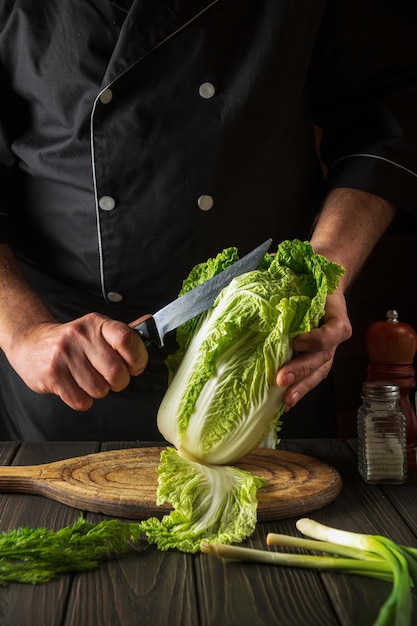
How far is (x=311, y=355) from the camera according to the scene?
1969 mm

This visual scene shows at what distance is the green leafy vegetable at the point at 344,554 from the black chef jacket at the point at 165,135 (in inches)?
36.9

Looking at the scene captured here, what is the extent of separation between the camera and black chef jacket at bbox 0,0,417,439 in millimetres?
2305

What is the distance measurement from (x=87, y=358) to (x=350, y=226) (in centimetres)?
82

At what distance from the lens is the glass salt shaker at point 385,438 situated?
1988 millimetres

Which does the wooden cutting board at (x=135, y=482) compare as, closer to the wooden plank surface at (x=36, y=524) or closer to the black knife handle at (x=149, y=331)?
the wooden plank surface at (x=36, y=524)

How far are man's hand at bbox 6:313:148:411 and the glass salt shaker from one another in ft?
1.68

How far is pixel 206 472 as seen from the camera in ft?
6.01

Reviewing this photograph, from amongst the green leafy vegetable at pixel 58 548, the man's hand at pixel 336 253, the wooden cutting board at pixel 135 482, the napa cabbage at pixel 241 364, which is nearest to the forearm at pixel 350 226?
the man's hand at pixel 336 253

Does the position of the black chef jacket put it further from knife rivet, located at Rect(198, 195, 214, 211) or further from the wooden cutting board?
the wooden cutting board

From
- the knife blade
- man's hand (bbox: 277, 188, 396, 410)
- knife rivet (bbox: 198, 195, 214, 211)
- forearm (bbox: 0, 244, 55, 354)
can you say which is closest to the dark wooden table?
man's hand (bbox: 277, 188, 396, 410)

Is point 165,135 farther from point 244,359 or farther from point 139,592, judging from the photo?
point 139,592

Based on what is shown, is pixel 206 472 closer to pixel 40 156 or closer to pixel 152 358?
pixel 152 358

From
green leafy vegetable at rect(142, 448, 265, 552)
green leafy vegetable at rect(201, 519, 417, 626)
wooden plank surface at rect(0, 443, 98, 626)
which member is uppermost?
green leafy vegetable at rect(201, 519, 417, 626)

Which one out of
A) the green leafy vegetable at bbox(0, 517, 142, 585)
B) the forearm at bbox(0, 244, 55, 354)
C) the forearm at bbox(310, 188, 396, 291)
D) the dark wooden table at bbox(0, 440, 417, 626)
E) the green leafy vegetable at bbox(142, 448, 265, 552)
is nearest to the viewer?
the dark wooden table at bbox(0, 440, 417, 626)
